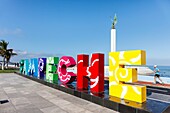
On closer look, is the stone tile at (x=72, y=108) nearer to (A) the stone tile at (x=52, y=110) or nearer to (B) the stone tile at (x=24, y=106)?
(A) the stone tile at (x=52, y=110)

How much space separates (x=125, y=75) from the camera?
6.27 metres

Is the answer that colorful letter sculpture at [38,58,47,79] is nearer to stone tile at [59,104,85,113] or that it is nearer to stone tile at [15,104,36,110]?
stone tile at [15,104,36,110]

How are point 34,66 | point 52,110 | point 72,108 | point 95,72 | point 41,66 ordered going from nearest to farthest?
point 52,110
point 72,108
point 95,72
point 41,66
point 34,66

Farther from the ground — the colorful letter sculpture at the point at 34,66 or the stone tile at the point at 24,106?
the colorful letter sculpture at the point at 34,66

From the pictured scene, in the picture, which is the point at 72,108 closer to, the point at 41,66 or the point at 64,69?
the point at 64,69

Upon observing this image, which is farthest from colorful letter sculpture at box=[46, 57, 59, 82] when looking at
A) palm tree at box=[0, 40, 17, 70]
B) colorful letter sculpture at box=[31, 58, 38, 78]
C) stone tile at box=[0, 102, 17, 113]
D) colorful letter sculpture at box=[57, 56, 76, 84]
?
palm tree at box=[0, 40, 17, 70]

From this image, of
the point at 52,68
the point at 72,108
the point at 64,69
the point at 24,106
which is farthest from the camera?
the point at 52,68

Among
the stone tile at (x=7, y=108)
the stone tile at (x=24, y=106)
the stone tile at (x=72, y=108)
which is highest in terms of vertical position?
the stone tile at (x=72, y=108)

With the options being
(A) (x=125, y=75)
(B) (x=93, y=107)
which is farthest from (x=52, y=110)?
(A) (x=125, y=75)

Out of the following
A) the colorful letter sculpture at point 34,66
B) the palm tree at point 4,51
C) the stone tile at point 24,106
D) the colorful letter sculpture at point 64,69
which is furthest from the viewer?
the palm tree at point 4,51

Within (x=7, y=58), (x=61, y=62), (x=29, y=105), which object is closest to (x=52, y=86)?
(x=61, y=62)

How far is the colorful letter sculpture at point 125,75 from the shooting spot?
5832mm

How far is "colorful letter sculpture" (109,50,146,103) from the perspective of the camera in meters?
5.83

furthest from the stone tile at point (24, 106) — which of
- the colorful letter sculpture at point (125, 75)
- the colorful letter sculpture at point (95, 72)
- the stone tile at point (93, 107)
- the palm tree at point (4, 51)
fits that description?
the palm tree at point (4, 51)
